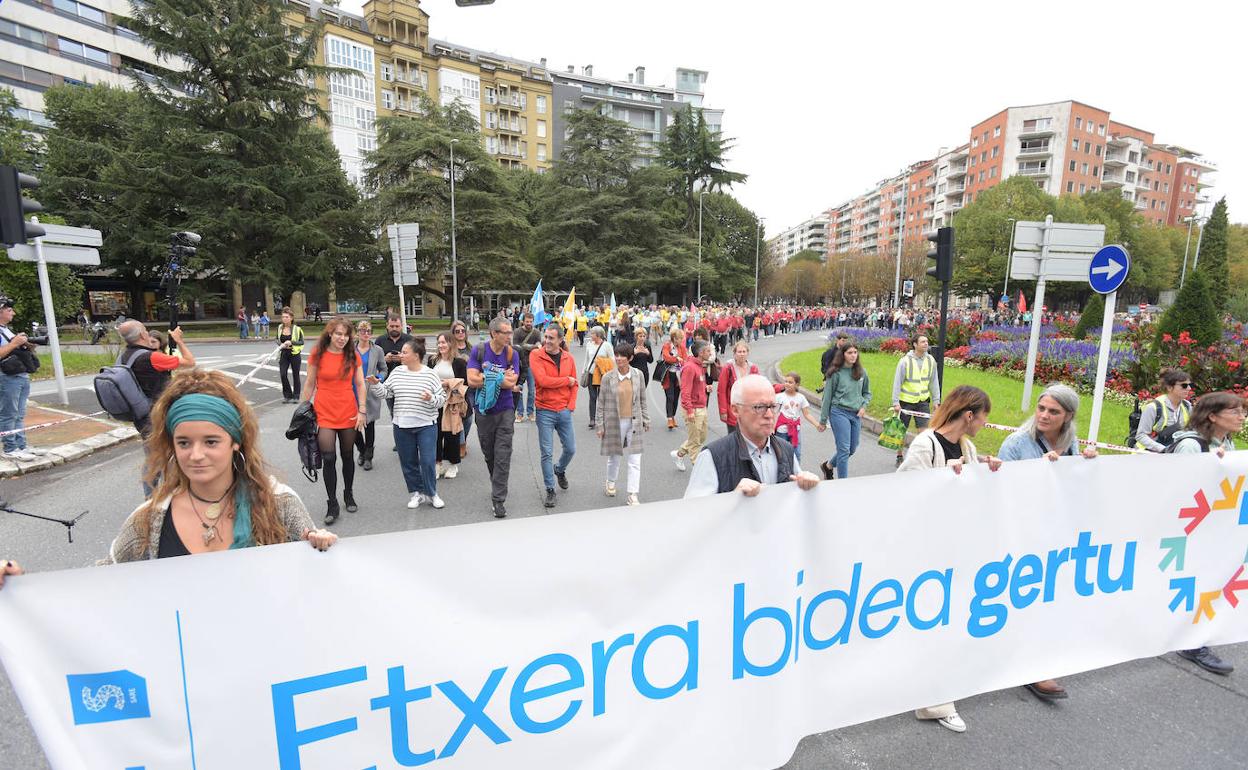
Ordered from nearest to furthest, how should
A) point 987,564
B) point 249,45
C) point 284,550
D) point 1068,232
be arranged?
point 284,550
point 987,564
point 1068,232
point 249,45

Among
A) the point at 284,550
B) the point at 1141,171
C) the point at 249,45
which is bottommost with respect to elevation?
the point at 284,550

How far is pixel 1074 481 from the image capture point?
3137 millimetres

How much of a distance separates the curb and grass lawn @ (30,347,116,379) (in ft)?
25.4

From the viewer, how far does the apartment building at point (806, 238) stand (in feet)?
518

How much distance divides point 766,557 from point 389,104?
70.9 m

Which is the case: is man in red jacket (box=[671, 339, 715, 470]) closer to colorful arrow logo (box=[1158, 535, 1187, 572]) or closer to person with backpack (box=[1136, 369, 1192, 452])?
person with backpack (box=[1136, 369, 1192, 452])

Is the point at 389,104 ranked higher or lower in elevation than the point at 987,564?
higher

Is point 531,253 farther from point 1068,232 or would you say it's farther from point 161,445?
point 161,445

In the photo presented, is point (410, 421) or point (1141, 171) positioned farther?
point (1141, 171)

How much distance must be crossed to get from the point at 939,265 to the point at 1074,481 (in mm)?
6671

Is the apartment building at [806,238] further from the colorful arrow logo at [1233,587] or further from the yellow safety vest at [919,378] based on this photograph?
the colorful arrow logo at [1233,587]

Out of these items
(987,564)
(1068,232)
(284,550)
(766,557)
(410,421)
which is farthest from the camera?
(1068,232)

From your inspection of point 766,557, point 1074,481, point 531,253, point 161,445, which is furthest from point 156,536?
point 531,253

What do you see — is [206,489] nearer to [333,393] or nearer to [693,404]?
[333,393]
